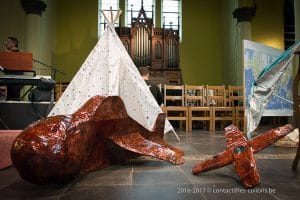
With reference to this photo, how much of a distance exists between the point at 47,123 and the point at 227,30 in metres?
10.2

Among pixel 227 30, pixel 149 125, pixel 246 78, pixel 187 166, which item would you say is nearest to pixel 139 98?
pixel 149 125

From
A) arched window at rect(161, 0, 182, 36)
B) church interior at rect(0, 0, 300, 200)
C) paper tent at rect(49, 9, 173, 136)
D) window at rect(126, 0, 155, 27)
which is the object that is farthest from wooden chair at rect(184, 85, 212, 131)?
window at rect(126, 0, 155, 27)

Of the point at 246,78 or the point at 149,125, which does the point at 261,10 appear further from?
the point at 149,125

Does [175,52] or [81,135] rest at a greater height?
[175,52]

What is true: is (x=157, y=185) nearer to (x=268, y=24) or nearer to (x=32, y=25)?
(x=32, y=25)

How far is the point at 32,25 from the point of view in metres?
8.40

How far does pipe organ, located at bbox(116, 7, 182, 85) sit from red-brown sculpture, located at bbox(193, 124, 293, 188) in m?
7.80

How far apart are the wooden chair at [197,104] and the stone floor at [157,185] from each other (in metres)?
4.54

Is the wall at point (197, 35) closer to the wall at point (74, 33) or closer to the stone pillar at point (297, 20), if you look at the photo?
the wall at point (74, 33)

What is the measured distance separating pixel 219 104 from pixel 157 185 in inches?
235

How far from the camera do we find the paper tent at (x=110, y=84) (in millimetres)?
2877

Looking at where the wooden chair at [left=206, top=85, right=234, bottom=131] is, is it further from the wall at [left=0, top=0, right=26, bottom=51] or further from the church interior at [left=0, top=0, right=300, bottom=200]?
the wall at [left=0, top=0, right=26, bottom=51]

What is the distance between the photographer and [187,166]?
239cm

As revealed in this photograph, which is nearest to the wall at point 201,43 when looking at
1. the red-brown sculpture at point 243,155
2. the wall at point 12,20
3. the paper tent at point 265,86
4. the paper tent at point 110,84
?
the wall at point 12,20
